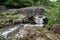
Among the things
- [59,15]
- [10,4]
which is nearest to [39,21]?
[59,15]

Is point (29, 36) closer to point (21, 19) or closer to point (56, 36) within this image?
point (56, 36)

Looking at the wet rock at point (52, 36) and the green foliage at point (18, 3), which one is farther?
the green foliage at point (18, 3)

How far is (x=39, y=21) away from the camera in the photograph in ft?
68.3

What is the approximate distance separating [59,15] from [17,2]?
19.4m

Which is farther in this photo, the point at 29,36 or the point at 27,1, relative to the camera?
the point at 27,1

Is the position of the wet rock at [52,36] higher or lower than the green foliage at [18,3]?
higher

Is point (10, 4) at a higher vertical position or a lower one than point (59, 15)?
lower

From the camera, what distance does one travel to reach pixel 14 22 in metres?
18.9

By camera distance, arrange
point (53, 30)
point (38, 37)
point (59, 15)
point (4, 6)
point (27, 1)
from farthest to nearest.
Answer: point (27, 1) → point (4, 6) → point (59, 15) → point (53, 30) → point (38, 37)

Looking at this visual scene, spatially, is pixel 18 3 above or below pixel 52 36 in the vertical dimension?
below

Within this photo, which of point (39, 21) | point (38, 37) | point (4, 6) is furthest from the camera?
point (4, 6)

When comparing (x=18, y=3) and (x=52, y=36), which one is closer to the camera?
(x=52, y=36)

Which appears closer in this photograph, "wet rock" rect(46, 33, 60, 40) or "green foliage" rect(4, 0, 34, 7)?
"wet rock" rect(46, 33, 60, 40)

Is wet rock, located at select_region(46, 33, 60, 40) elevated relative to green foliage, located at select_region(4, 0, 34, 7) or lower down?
elevated
